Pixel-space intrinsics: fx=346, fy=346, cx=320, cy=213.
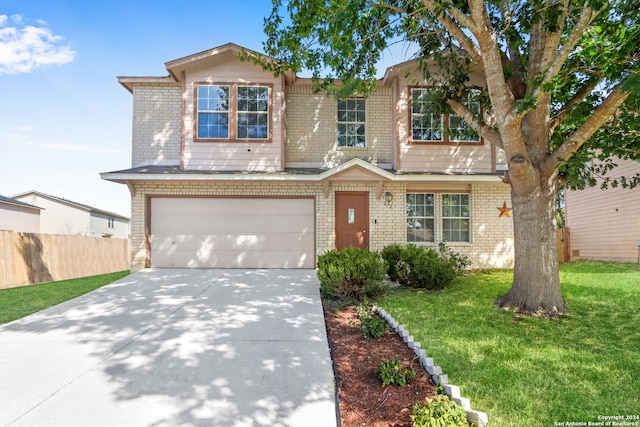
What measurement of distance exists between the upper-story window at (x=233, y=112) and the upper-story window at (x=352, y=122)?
233 centimetres

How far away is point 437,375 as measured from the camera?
354 centimetres

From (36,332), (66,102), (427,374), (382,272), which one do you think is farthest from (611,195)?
(66,102)

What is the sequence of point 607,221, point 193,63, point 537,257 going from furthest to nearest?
point 607,221 < point 193,63 < point 537,257

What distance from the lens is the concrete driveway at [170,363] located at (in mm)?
3068

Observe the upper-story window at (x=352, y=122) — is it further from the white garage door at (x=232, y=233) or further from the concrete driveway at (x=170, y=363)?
the concrete driveway at (x=170, y=363)

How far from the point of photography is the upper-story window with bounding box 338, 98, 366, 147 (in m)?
11.0

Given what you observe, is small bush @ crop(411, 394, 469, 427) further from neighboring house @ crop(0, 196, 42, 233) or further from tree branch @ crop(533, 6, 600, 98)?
neighboring house @ crop(0, 196, 42, 233)

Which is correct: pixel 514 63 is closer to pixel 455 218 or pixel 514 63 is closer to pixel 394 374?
pixel 455 218

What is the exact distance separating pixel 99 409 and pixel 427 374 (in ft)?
10.5

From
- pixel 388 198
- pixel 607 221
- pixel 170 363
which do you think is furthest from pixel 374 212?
pixel 607 221

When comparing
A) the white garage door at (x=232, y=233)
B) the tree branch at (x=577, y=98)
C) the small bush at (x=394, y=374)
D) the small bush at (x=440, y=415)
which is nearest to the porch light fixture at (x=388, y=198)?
the white garage door at (x=232, y=233)

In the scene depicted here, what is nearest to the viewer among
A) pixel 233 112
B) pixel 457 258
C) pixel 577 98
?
pixel 577 98

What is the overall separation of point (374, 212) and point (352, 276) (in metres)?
4.26

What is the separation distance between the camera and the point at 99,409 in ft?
10.2
